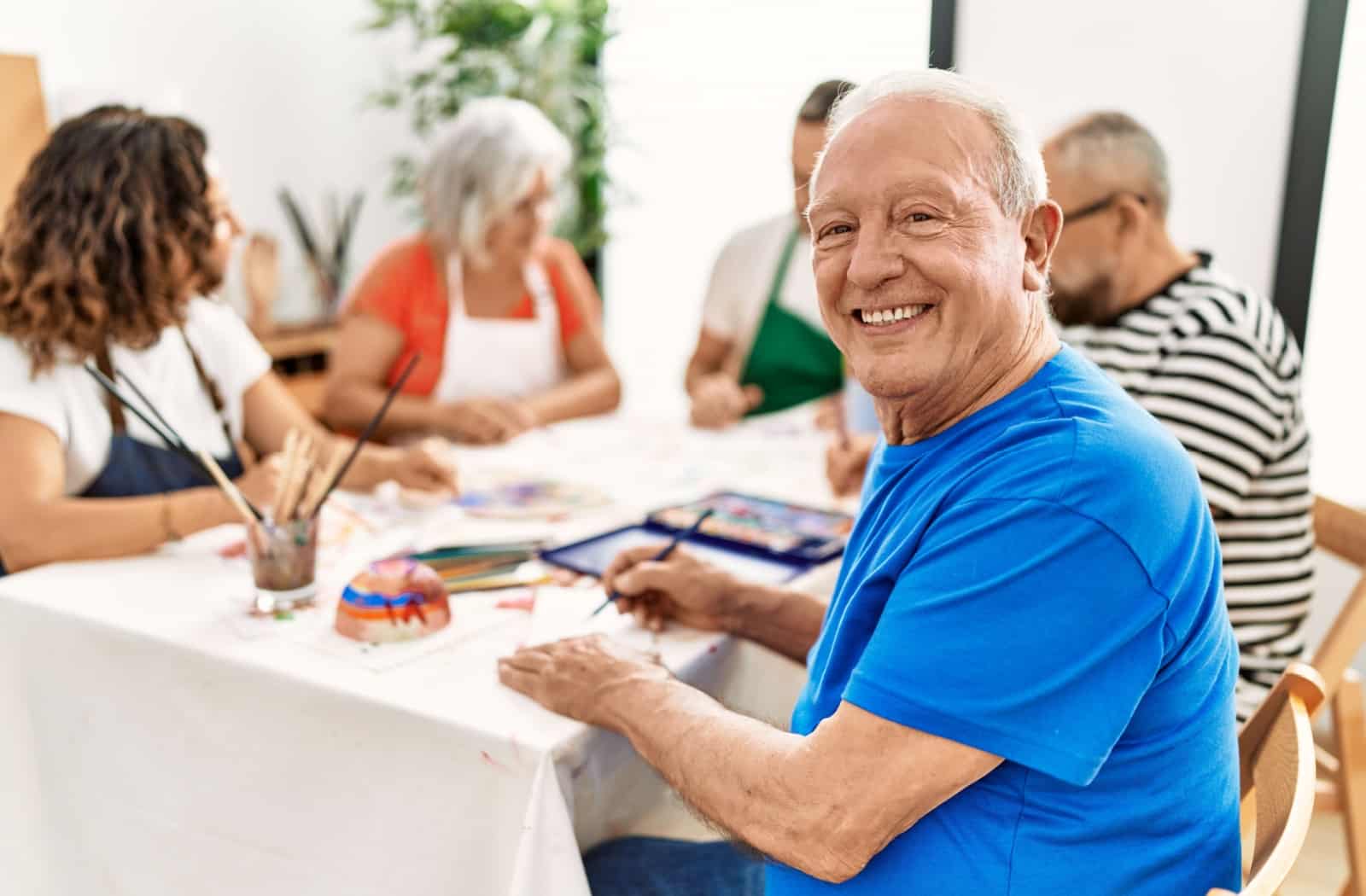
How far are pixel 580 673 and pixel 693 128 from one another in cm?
320

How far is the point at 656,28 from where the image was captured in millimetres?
3955

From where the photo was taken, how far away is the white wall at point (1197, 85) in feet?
8.71

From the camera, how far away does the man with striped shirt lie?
1542 millimetres

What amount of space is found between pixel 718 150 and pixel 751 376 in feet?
4.66

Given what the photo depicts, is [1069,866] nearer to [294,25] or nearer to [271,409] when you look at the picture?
[271,409]

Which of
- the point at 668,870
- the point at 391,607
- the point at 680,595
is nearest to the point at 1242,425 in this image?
the point at 680,595

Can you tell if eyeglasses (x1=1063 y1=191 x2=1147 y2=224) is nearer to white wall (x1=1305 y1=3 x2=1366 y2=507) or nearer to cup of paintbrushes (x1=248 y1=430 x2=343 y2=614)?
cup of paintbrushes (x1=248 y1=430 x2=343 y2=614)

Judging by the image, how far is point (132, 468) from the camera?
5.28 ft

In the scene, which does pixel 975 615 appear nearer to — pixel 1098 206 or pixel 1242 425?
pixel 1242 425

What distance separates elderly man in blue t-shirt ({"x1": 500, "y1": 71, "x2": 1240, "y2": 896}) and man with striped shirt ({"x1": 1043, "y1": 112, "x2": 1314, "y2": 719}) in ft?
2.25

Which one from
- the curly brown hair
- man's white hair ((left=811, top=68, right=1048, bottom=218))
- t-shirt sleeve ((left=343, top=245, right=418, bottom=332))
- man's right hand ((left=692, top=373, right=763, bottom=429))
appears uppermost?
man's white hair ((left=811, top=68, right=1048, bottom=218))

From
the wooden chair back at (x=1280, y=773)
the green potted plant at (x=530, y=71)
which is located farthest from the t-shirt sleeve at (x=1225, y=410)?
the green potted plant at (x=530, y=71)

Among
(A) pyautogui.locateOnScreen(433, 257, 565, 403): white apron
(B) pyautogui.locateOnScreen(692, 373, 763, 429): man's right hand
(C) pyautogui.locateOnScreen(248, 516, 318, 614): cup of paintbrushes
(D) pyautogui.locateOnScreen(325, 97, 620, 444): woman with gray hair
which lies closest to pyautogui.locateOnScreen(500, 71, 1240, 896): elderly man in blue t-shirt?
(C) pyautogui.locateOnScreen(248, 516, 318, 614): cup of paintbrushes

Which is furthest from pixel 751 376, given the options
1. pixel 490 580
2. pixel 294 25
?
pixel 294 25
